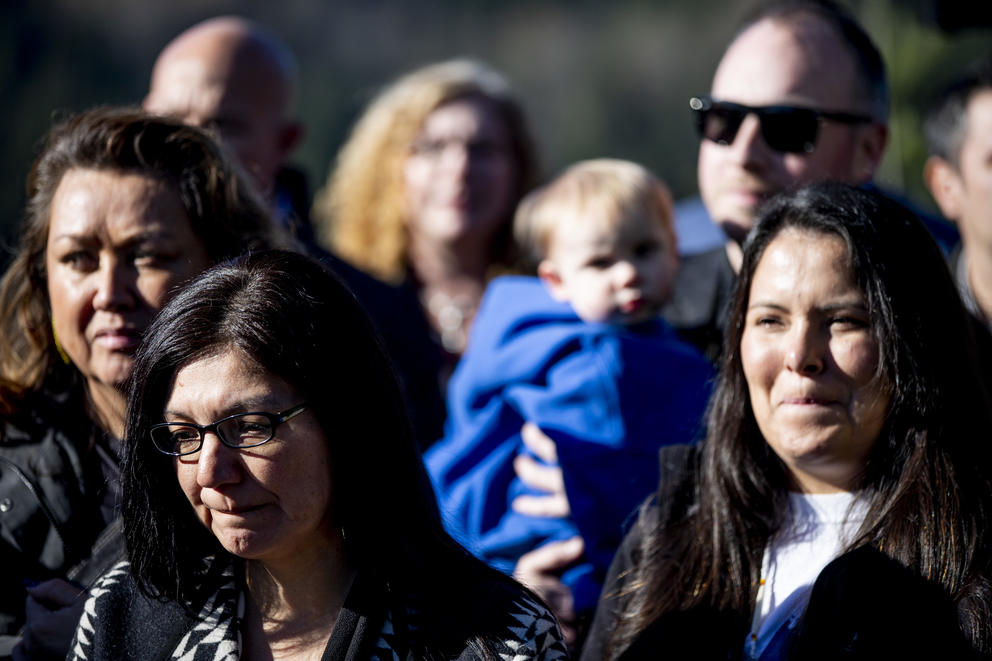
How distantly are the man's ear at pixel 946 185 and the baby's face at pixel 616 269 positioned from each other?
53.6 inches

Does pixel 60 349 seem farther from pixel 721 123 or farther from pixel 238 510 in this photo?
pixel 721 123


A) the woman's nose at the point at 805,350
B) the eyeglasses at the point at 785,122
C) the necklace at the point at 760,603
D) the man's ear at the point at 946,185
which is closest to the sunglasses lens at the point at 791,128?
the eyeglasses at the point at 785,122

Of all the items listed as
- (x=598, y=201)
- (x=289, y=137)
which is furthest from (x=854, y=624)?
(x=289, y=137)

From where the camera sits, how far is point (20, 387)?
306 cm

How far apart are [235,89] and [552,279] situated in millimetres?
1471

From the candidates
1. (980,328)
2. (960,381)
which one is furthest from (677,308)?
(960,381)

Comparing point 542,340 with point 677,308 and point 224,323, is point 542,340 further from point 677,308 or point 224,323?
point 224,323

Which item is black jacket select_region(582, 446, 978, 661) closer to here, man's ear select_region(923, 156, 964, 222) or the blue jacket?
the blue jacket

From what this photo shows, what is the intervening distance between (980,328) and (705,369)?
0.82 metres

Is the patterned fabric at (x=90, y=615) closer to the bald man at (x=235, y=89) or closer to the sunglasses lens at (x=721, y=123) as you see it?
the bald man at (x=235, y=89)

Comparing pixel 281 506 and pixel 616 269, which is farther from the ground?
pixel 616 269

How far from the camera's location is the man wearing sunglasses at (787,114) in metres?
3.49

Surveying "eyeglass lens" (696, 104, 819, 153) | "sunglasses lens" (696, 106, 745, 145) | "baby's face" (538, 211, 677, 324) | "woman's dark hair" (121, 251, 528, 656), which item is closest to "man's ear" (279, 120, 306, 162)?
"baby's face" (538, 211, 677, 324)

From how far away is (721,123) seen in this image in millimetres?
3564
